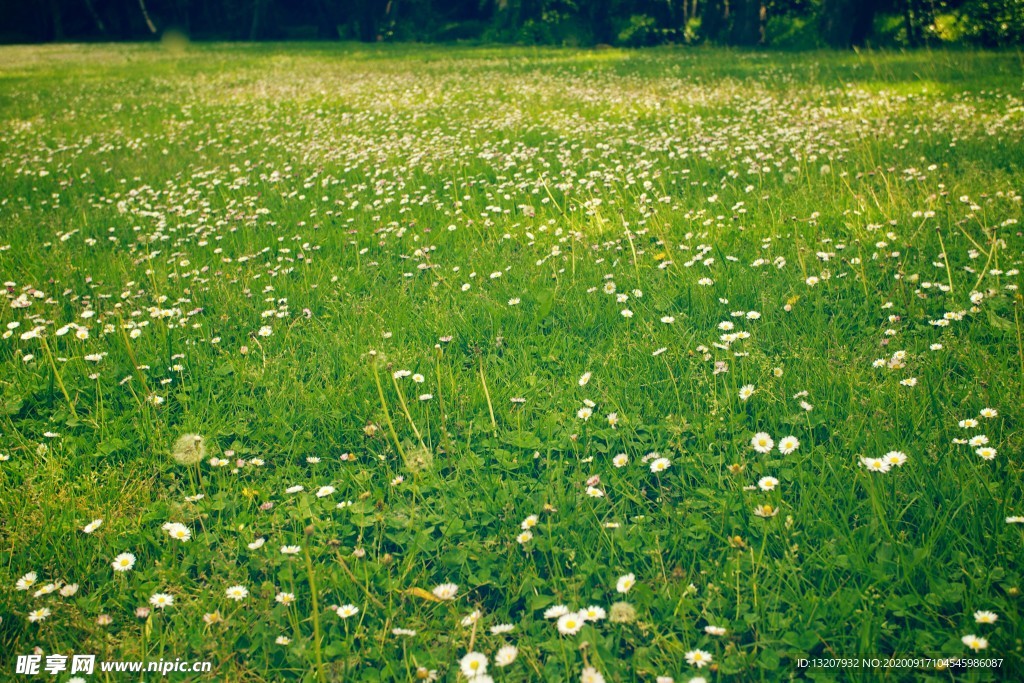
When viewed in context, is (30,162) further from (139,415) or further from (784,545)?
(784,545)

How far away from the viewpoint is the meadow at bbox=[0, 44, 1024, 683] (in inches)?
70.5

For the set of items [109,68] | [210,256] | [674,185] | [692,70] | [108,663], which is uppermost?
[109,68]

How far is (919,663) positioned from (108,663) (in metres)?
1.95

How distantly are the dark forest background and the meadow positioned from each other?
1176 cm

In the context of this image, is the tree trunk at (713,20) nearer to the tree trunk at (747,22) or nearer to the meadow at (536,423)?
the tree trunk at (747,22)

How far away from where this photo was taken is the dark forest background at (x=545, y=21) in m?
15.5

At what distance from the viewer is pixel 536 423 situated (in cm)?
261

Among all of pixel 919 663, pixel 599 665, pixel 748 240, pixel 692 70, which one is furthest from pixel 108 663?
pixel 692 70

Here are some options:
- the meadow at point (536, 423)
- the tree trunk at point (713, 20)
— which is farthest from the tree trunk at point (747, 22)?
the meadow at point (536, 423)

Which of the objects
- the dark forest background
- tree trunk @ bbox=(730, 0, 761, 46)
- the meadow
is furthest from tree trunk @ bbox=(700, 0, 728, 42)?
the meadow

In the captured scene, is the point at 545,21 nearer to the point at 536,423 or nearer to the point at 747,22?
the point at 747,22

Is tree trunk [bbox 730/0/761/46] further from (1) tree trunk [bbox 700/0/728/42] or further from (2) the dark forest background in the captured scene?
(1) tree trunk [bbox 700/0/728/42]

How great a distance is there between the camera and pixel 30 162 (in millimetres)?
7828

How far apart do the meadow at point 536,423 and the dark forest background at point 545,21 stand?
11.8 m
